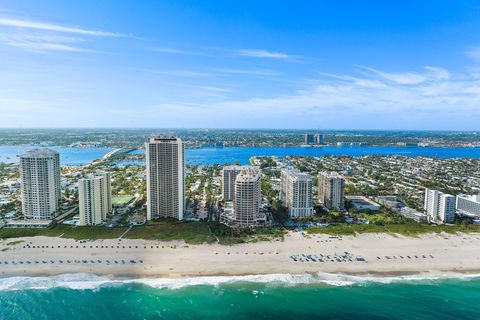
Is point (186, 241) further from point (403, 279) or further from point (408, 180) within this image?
point (408, 180)

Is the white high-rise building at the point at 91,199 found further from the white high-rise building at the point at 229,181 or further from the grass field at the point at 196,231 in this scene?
the white high-rise building at the point at 229,181

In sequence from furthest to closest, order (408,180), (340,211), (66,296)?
(408,180), (340,211), (66,296)

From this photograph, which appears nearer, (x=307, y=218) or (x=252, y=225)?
(x=252, y=225)

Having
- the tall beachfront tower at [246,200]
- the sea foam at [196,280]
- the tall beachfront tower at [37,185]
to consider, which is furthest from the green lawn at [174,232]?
the tall beachfront tower at [37,185]

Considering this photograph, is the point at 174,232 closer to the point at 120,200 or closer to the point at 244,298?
the point at 244,298

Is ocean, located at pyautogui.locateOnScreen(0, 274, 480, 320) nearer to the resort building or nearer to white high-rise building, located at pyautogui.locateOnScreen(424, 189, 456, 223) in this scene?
the resort building

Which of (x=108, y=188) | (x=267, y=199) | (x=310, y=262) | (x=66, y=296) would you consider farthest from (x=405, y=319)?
(x=108, y=188)
